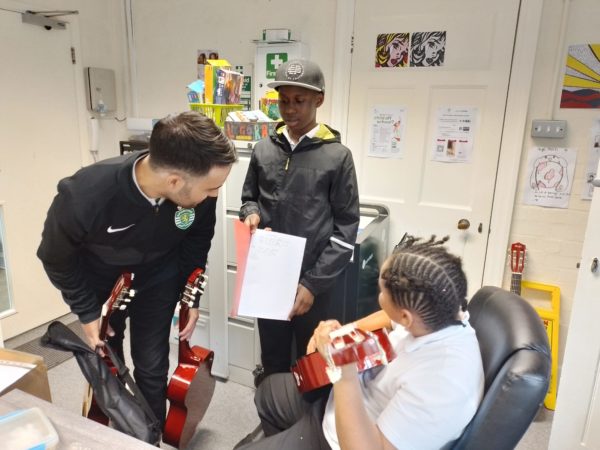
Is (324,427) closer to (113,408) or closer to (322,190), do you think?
(113,408)

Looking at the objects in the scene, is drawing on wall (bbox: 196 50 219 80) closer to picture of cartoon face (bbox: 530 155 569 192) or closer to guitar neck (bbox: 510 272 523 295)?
picture of cartoon face (bbox: 530 155 569 192)

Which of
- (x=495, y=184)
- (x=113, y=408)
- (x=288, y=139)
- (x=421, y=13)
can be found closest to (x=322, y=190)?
(x=288, y=139)

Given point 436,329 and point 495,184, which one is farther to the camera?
point 495,184

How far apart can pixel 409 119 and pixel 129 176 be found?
164 centimetres

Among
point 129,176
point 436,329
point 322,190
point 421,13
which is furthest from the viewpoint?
point 421,13

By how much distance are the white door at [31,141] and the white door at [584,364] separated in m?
2.94

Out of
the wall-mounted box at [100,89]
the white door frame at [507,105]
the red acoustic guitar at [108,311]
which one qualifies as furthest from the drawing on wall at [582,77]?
the wall-mounted box at [100,89]

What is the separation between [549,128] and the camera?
2.09 metres

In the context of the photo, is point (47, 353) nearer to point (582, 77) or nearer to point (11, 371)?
point (11, 371)

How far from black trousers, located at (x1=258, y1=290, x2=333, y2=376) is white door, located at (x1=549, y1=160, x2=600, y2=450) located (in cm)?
94

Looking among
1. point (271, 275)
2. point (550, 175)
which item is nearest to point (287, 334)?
point (271, 275)

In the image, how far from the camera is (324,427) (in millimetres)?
1146

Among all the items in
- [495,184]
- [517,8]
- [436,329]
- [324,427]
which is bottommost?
[324,427]

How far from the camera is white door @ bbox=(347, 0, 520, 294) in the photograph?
2.16 meters
